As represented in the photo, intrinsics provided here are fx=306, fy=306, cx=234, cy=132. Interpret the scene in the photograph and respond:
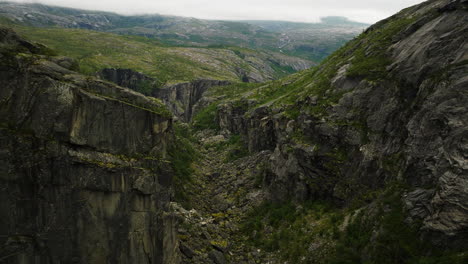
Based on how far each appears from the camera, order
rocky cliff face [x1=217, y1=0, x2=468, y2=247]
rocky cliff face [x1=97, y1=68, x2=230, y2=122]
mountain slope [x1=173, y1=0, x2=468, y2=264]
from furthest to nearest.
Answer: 1. rocky cliff face [x1=97, y1=68, x2=230, y2=122]
2. mountain slope [x1=173, y1=0, x2=468, y2=264]
3. rocky cliff face [x1=217, y1=0, x2=468, y2=247]

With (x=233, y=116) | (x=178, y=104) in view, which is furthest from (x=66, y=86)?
(x=178, y=104)

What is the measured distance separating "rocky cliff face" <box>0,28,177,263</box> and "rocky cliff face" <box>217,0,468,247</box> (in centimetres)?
2055

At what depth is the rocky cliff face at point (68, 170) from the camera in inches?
780

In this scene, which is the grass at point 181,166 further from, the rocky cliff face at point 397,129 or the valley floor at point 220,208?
the rocky cliff face at point 397,129

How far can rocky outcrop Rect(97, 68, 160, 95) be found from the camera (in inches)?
5340

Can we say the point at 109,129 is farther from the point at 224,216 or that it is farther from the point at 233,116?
the point at 233,116

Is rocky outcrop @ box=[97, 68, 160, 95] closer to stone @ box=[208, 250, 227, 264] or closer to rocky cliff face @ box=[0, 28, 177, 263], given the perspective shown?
stone @ box=[208, 250, 227, 264]

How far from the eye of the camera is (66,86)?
70.5 feet

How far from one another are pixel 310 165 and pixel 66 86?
28151mm

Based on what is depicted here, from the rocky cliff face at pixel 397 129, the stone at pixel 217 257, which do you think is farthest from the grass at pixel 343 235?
the stone at pixel 217 257

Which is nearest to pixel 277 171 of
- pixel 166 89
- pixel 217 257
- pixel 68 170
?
pixel 217 257

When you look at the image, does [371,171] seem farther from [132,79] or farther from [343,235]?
[132,79]

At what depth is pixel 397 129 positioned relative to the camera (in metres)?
31.0

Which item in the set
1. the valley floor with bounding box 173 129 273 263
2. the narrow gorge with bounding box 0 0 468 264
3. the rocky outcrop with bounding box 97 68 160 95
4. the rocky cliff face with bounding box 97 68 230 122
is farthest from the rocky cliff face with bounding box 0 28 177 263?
the rocky outcrop with bounding box 97 68 160 95
